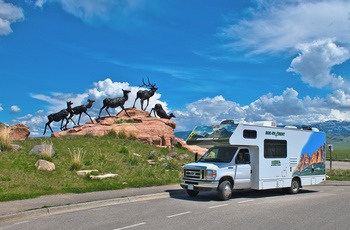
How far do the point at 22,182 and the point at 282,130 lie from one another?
439 inches

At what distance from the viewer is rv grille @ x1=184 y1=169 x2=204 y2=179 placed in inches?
576

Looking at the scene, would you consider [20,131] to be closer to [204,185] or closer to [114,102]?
[114,102]

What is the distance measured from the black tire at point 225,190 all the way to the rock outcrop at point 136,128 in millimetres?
17213

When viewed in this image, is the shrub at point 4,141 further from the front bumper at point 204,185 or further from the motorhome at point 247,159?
the front bumper at point 204,185

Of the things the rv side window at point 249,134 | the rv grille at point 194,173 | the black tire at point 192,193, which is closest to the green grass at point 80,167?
the black tire at point 192,193

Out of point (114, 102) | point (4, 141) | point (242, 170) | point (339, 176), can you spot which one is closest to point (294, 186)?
point (242, 170)

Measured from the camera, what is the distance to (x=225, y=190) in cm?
1453

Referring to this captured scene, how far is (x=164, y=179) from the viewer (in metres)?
19.5

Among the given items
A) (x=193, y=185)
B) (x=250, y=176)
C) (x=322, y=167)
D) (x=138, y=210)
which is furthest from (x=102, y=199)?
(x=322, y=167)

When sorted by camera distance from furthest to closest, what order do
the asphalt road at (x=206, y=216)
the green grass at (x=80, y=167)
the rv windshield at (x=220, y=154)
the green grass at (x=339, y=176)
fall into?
the green grass at (x=339, y=176)
the rv windshield at (x=220, y=154)
the green grass at (x=80, y=167)
the asphalt road at (x=206, y=216)

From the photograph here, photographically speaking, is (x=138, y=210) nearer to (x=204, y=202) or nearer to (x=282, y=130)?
(x=204, y=202)

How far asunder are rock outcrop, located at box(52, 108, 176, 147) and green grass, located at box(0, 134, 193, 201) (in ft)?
13.6

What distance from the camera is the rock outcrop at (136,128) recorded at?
3136 cm

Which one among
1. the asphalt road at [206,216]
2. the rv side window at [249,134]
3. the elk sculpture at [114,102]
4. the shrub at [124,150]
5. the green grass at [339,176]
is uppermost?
the elk sculpture at [114,102]
